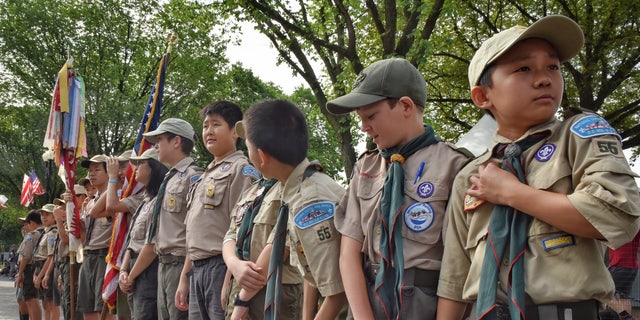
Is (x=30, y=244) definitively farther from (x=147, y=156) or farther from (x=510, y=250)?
(x=510, y=250)

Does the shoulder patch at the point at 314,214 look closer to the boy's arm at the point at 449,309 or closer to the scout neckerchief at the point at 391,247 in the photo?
the scout neckerchief at the point at 391,247

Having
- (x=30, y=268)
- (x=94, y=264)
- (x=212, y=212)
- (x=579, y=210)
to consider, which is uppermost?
(x=579, y=210)

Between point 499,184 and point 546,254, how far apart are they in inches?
10.0

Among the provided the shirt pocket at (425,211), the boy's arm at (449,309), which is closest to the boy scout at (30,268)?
the shirt pocket at (425,211)

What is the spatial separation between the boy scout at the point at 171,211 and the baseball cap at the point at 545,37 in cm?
347

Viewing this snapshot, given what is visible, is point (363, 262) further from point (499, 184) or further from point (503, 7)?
point (503, 7)

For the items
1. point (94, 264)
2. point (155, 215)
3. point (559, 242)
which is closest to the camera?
point (559, 242)

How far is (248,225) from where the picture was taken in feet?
12.3

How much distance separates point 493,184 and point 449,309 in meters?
0.53

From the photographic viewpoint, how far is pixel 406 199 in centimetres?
249

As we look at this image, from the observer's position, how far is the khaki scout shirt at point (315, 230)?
2795mm

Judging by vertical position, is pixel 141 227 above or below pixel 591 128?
below

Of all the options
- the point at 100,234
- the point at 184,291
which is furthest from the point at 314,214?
the point at 100,234

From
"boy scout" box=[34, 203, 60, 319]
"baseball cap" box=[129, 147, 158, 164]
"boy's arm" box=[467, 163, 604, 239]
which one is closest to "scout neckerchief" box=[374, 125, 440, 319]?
"boy's arm" box=[467, 163, 604, 239]
